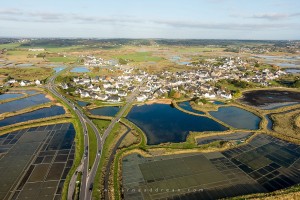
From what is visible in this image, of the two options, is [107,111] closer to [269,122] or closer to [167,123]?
[167,123]

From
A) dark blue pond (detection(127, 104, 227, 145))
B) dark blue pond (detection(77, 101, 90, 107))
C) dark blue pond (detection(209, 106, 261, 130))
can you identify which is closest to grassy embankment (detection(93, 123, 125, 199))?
dark blue pond (detection(127, 104, 227, 145))

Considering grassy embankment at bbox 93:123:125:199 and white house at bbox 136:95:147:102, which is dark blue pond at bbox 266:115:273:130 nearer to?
grassy embankment at bbox 93:123:125:199

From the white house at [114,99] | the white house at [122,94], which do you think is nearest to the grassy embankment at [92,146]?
the white house at [114,99]

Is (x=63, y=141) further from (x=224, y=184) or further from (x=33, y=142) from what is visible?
(x=224, y=184)

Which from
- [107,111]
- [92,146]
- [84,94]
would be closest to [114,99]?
[107,111]

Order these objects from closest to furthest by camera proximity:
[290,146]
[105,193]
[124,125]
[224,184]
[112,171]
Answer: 1. [105,193]
2. [224,184]
3. [112,171]
4. [290,146]
5. [124,125]

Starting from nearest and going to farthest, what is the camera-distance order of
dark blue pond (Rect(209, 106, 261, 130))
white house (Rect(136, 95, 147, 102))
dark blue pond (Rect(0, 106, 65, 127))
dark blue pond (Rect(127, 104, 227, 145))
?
dark blue pond (Rect(127, 104, 227, 145)), dark blue pond (Rect(209, 106, 261, 130)), dark blue pond (Rect(0, 106, 65, 127)), white house (Rect(136, 95, 147, 102))

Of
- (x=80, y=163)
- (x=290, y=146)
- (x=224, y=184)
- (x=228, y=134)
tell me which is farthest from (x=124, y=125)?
(x=290, y=146)
